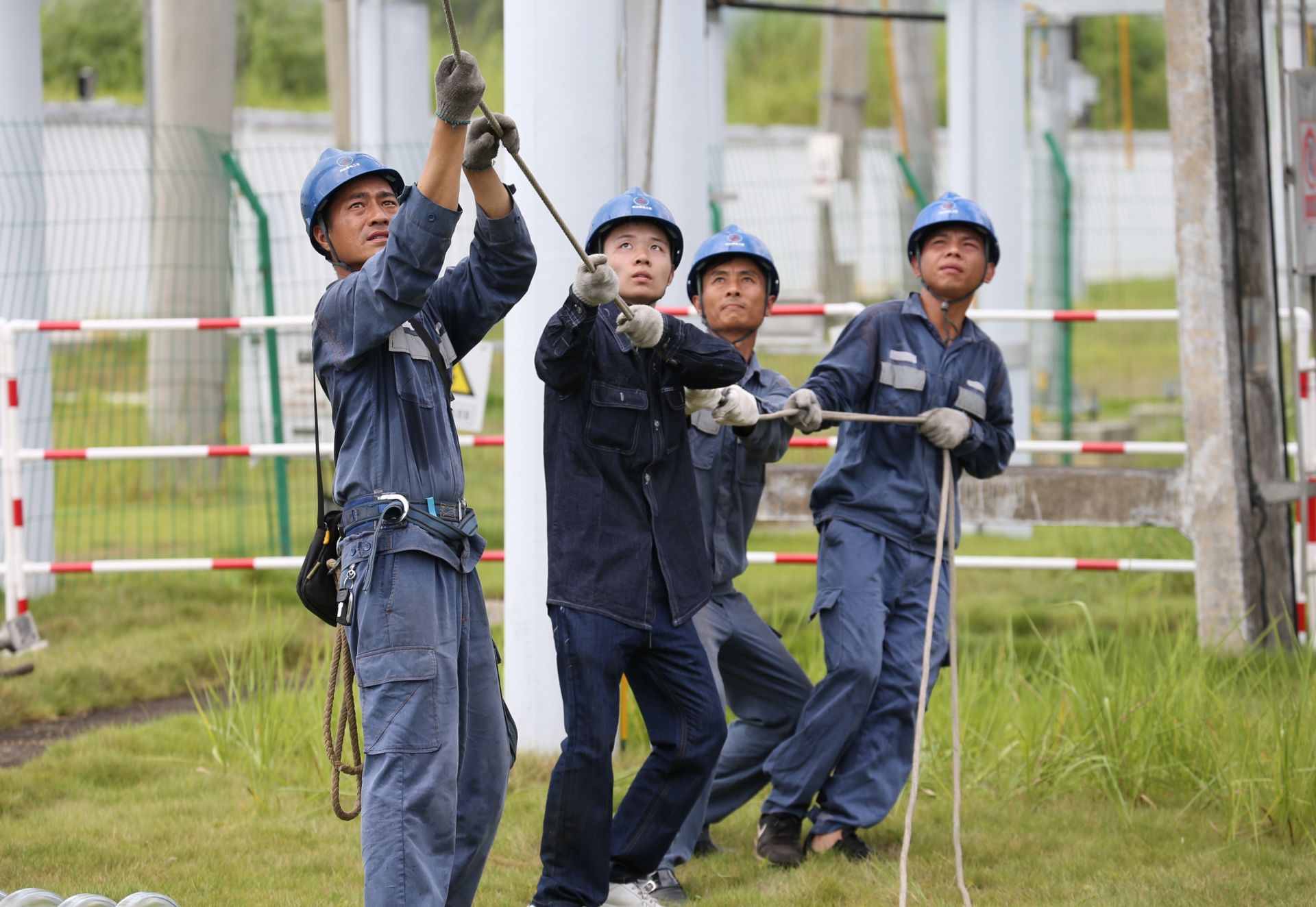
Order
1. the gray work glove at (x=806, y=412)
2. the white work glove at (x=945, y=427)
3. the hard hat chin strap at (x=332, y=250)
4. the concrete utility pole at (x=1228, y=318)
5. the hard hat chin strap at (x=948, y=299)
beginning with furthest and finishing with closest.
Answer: the concrete utility pole at (x=1228, y=318) → the hard hat chin strap at (x=948, y=299) → the white work glove at (x=945, y=427) → the gray work glove at (x=806, y=412) → the hard hat chin strap at (x=332, y=250)

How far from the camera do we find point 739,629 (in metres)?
4.89

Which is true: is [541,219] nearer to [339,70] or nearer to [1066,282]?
[1066,282]

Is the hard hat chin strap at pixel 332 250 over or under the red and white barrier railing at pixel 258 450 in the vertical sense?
over

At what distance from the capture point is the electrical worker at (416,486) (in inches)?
134

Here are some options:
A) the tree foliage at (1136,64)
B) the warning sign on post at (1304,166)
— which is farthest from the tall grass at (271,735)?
the tree foliage at (1136,64)

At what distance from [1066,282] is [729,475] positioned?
28.2 feet

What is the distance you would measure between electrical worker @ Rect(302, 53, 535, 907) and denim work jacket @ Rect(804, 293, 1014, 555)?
5.13ft

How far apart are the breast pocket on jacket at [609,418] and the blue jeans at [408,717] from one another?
771mm

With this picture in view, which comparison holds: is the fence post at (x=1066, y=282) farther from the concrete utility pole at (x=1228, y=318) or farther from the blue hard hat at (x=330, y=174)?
the blue hard hat at (x=330, y=174)

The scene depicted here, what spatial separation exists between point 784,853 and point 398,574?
1.90m

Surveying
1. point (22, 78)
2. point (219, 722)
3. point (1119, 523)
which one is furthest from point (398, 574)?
point (22, 78)

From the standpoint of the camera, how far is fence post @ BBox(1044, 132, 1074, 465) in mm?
12094

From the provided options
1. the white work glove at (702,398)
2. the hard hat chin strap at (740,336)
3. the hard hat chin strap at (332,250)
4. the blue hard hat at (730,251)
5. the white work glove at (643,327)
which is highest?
the blue hard hat at (730,251)

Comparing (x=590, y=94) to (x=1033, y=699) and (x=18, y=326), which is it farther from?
(x=18, y=326)
